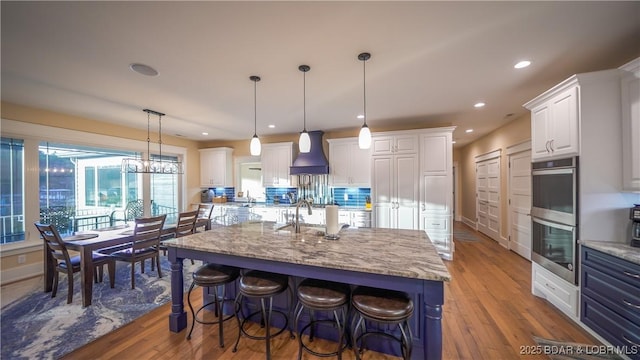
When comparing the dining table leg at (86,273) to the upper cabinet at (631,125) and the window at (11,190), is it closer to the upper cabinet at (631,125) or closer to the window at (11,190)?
the window at (11,190)

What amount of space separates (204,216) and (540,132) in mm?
6033

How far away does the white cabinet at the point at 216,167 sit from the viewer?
616cm

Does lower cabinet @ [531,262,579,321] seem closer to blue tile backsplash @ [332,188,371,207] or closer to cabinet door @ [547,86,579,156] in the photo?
cabinet door @ [547,86,579,156]

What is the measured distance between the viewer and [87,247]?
2641mm

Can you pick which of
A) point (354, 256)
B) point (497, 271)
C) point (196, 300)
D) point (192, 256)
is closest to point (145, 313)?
point (196, 300)

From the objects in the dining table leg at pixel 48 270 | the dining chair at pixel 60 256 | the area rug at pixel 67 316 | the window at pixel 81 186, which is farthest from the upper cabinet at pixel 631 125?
the window at pixel 81 186

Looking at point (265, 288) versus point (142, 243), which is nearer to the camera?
point (265, 288)

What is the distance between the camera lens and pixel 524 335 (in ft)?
7.11

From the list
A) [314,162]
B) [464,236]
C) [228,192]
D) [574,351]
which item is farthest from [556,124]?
[228,192]

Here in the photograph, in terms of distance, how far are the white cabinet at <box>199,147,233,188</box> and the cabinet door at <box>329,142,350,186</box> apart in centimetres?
295

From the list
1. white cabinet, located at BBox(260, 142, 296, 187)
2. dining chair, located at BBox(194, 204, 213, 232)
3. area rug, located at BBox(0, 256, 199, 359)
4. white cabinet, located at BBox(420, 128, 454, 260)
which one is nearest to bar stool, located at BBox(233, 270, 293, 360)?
area rug, located at BBox(0, 256, 199, 359)

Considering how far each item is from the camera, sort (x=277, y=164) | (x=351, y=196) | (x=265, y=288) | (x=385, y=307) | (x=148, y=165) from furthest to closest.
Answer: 1. (x=277, y=164)
2. (x=351, y=196)
3. (x=148, y=165)
4. (x=265, y=288)
5. (x=385, y=307)

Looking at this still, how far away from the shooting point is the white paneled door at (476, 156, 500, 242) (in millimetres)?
5246

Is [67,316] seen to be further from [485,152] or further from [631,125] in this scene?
[485,152]
